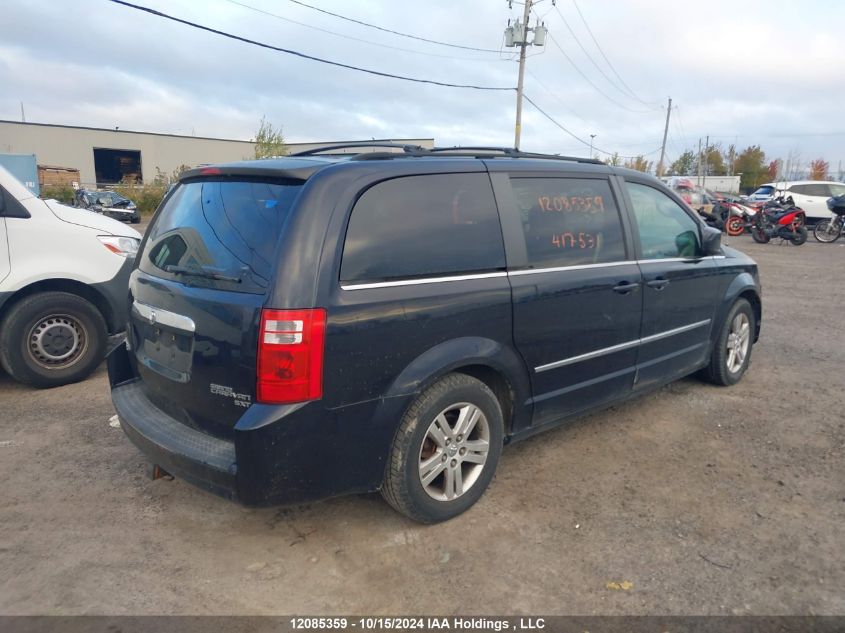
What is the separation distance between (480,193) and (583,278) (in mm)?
849

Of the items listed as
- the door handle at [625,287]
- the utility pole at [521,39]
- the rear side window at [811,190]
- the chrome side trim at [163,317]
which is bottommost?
the chrome side trim at [163,317]

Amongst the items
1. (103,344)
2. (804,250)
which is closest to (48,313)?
(103,344)

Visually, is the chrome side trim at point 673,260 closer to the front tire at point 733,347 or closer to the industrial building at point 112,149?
the front tire at point 733,347

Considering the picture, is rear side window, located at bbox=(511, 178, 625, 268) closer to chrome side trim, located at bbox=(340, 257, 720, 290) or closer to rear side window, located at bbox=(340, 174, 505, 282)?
chrome side trim, located at bbox=(340, 257, 720, 290)

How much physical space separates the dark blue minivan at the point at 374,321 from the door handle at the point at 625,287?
14 millimetres

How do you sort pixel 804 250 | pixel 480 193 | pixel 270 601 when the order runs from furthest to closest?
1. pixel 804 250
2. pixel 480 193
3. pixel 270 601

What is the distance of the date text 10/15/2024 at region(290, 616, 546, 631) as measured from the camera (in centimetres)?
243

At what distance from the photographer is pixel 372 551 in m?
2.92

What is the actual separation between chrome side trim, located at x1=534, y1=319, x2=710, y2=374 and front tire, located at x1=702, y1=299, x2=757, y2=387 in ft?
1.20

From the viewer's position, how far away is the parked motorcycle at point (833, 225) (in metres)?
18.2

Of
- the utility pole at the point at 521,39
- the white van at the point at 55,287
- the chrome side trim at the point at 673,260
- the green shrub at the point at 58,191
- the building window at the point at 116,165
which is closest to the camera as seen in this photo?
the chrome side trim at the point at 673,260

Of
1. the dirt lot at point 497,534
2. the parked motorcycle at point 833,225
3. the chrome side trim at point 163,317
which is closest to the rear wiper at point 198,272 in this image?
the chrome side trim at point 163,317

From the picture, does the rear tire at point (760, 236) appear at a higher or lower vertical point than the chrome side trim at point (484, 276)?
lower

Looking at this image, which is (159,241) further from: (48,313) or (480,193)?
(48,313)
